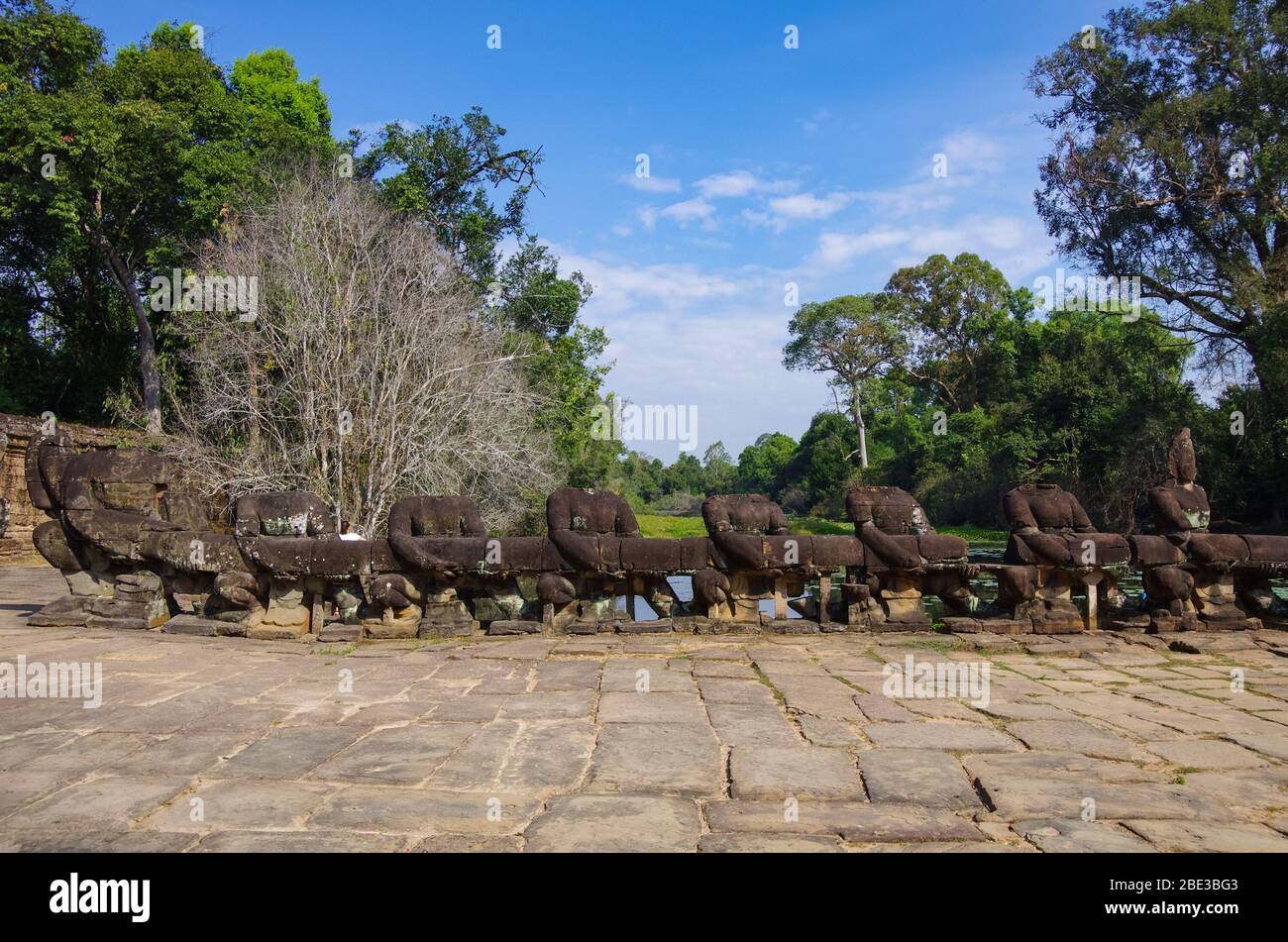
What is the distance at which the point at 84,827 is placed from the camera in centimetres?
287

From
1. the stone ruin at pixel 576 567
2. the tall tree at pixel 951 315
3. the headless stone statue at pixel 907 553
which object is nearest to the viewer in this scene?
the stone ruin at pixel 576 567

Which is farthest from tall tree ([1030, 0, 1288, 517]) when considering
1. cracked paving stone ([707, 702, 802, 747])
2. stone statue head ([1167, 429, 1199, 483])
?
cracked paving stone ([707, 702, 802, 747])

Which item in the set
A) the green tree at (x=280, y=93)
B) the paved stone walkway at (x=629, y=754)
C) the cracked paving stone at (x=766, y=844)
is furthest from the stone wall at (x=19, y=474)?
the cracked paving stone at (x=766, y=844)

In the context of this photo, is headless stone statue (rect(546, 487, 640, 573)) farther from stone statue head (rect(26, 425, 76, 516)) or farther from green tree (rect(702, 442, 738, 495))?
green tree (rect(702, 442, 738, 495))

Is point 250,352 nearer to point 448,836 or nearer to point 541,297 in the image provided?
point 541,297

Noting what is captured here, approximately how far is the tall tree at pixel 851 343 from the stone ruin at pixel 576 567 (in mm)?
29434

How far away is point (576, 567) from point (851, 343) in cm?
3235

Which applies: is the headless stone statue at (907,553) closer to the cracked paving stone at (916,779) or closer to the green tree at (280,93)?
the cracked paving stone at (916,779)

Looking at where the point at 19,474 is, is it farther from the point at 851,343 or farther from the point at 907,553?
the point at 851,343

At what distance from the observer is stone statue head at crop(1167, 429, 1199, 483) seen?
7633 millimetres

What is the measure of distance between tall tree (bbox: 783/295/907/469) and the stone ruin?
29.4m

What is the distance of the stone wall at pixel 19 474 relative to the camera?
1533 centimetres

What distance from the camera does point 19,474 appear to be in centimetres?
1585

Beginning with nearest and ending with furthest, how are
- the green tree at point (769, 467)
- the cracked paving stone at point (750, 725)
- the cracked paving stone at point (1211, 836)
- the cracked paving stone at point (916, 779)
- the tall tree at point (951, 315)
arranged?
the cracked paving stone at point (1211, 836), the cracked paving stone at point (916, 779), the cracked paving stone at point (750, 725), the tall tree at point (951, 315), the green tree at point (769, 467)
